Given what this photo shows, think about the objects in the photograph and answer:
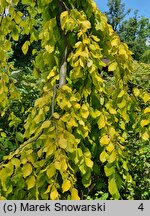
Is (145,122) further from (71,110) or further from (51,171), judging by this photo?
(51,171)

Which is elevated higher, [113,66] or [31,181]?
[113,66]

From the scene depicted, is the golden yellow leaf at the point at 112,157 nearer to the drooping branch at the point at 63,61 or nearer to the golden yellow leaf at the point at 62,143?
the golden yellow leaf at the point at 62,143

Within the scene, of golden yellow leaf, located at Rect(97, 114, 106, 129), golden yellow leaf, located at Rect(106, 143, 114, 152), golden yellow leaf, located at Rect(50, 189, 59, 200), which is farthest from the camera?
golden yellow leaf, located at Rect(97, 114, 106, 129)

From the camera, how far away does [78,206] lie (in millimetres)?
1590

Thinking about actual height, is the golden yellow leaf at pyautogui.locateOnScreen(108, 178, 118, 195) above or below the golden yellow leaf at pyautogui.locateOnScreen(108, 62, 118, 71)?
below

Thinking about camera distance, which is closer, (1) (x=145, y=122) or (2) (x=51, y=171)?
(2) (x=51, y=171)

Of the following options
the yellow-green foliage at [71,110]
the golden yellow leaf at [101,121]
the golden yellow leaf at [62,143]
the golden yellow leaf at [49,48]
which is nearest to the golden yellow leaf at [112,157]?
the yellow-green foliage at [71,110]

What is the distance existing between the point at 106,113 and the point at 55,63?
38cm

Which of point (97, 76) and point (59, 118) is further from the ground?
point (97, 76)

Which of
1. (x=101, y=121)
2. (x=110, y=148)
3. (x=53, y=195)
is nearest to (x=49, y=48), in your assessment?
(x=101, y=121)

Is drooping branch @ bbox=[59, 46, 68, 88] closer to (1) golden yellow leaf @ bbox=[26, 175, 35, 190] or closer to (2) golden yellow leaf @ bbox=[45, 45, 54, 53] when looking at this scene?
(2) golden yellow leaf @ bbox=[45, 45, 54, 53]

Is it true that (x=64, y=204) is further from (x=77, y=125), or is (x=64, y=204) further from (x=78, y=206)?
(x=77, y=125)

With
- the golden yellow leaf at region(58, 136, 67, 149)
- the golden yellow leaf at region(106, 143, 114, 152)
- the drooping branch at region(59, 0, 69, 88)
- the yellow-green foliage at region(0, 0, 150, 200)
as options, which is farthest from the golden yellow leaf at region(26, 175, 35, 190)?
the drooping branch at region(59, 0, 69, 88)

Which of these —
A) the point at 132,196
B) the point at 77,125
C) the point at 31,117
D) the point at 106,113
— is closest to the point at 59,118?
the point at 77,125
